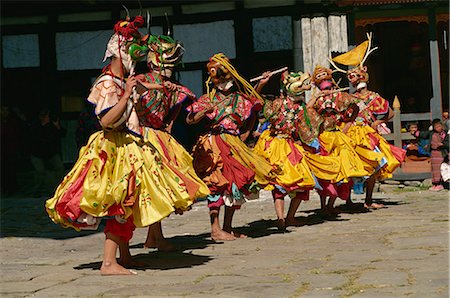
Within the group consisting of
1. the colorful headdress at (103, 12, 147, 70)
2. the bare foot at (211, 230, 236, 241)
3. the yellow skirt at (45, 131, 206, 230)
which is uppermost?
the colorful headdress at (103, 12, 147, 70)

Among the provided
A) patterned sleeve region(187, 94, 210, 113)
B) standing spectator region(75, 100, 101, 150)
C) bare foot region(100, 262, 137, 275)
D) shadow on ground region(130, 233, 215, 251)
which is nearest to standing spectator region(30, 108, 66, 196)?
standing spectator region(75, 100, 101, 150)

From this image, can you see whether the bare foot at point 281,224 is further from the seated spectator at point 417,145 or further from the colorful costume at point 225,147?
the seated spectator at point 417,145

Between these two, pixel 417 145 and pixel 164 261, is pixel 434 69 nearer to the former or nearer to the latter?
pixel 417 145

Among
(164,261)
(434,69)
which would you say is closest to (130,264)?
(164,261)

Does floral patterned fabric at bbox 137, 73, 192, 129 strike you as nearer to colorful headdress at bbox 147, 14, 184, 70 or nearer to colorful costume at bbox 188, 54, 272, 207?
colorful headdress at bbox 147, 14, 184, 70

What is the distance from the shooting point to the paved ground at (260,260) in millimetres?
6887

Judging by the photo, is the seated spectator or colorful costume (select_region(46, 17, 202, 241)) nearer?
colorful costume (select_region(46, 17, 202, 241))

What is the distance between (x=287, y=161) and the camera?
10.6 metres

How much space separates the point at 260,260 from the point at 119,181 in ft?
5.06

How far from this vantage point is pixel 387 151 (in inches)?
499

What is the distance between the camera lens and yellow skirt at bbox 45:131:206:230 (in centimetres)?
754

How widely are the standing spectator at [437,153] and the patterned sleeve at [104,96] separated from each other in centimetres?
889

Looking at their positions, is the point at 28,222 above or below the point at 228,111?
below

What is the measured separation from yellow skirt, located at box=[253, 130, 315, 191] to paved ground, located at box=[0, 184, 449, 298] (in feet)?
1.75
